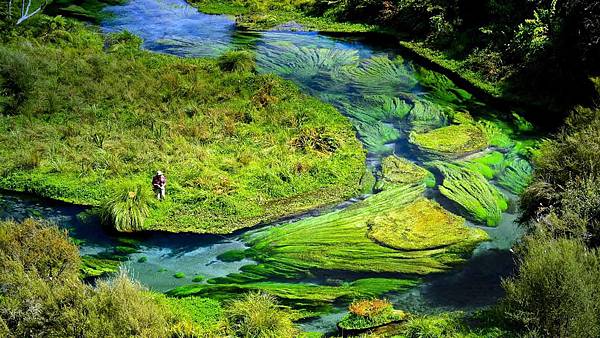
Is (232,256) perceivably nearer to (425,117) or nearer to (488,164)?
(488,164)

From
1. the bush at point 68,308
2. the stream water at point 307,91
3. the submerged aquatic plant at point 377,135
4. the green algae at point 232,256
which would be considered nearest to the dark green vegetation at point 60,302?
the bush at point 68,308

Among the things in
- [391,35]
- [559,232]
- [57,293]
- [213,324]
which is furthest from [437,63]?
[57,293]

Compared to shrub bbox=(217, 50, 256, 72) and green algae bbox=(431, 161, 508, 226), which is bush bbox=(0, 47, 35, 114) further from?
green algae bbox=(431, 161, 508, 226)

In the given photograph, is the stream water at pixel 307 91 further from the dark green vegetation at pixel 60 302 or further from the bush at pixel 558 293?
the bush at pixel 558 293

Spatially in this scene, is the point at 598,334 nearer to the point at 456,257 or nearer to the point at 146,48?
the point at 456,257

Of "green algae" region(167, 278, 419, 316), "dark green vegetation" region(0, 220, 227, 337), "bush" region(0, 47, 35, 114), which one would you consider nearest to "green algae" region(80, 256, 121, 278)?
"dark green vegetation" region(0, 220, 227, 337)

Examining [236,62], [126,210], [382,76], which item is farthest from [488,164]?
[236,62]
